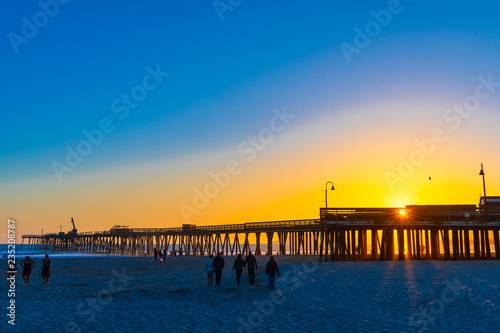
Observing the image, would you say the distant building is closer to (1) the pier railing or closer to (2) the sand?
(1) the pier railing

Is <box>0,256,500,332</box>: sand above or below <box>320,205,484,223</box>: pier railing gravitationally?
below

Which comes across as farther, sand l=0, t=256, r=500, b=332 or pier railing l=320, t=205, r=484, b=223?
pier railing l=320, t=205, r=484, b=223

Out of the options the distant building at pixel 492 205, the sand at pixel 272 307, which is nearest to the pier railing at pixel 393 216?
the distant building at pixel 492 205

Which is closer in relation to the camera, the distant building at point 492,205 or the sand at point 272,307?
the sand at point 272,307

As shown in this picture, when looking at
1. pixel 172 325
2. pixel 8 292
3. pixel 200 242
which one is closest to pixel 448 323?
pixel 172 325

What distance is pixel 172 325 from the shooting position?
10094 millimetres

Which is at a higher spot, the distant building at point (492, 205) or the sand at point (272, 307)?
the distant building at point (492, 205)

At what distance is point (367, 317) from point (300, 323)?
70.1 inches

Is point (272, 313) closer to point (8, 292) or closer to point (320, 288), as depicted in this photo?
point (320, 288)

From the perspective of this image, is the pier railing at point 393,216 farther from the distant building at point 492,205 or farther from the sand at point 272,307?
the sand at point 272,307

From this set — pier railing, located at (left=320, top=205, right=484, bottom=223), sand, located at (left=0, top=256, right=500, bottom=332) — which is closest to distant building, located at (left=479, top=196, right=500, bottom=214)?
pier railing, located at (left=320, top=205, right=484, bottom=223)

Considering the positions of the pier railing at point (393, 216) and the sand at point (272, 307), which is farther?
the pier railing at point (393, 216)

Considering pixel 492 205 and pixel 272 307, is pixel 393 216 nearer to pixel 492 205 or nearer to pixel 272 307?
pixel 492 205

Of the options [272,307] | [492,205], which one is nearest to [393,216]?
[492,205]
